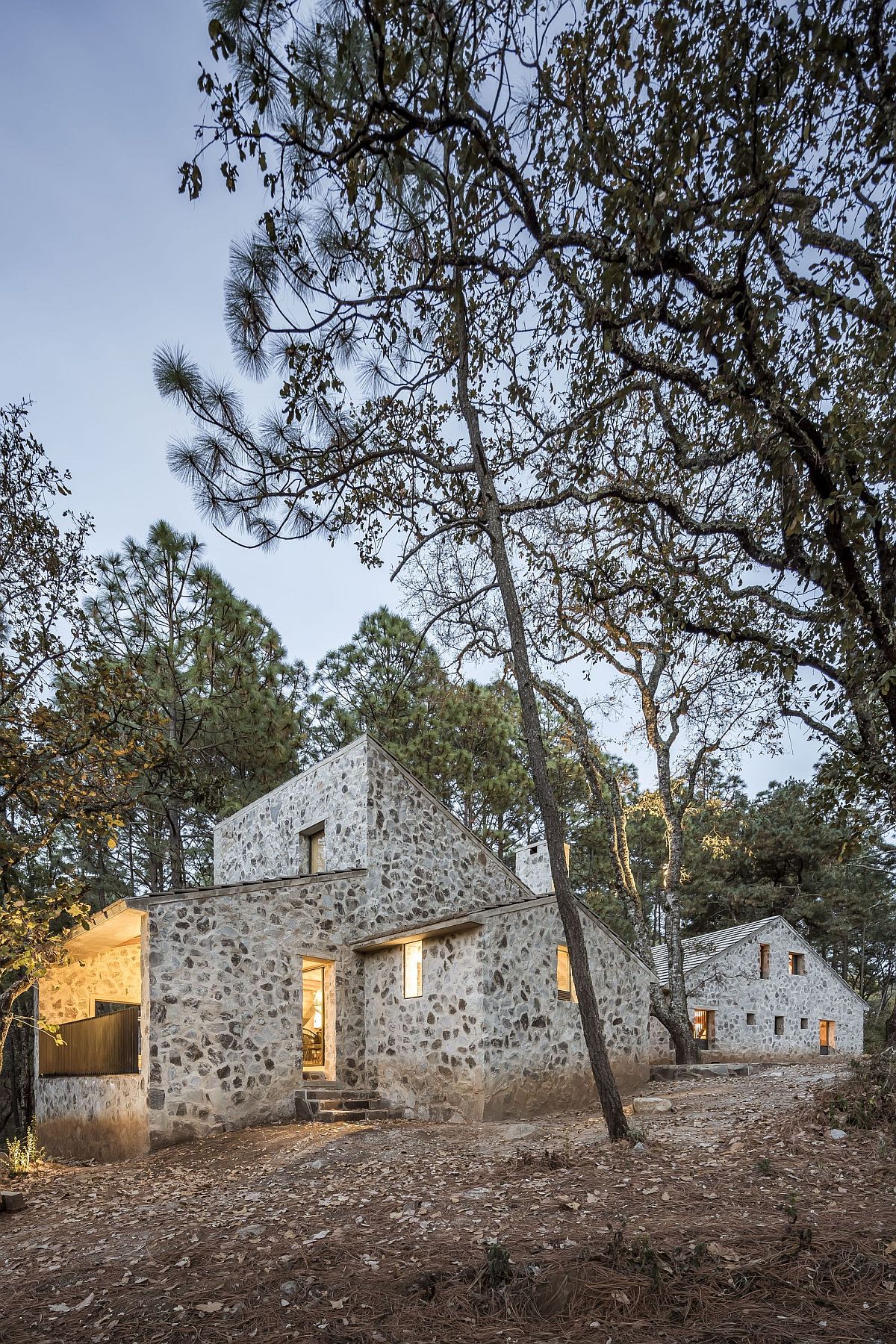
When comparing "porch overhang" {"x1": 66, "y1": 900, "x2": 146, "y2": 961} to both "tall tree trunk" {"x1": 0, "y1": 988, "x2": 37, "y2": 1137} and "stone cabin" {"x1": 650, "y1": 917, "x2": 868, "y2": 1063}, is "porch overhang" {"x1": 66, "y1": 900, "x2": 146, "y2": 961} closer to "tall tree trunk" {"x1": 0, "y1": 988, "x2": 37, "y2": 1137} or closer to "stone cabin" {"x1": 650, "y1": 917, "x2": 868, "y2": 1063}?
"tall tree trunk" {"x1": 0, "y1": 988, "x2": 37, "y2": 1137}

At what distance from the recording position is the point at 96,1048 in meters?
11.4

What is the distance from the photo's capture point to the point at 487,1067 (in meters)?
10.4

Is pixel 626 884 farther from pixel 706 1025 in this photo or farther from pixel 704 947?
pixel 706 1025

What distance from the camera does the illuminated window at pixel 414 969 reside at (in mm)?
11742

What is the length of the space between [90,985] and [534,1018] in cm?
838

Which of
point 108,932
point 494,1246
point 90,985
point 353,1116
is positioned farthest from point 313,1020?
point 494,1246

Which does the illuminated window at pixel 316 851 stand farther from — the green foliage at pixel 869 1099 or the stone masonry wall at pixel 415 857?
the green foliage at pixel 869 1099

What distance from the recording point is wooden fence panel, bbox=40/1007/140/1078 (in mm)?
10508

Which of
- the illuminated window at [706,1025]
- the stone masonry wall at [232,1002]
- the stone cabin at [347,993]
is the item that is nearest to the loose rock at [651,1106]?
the stone cabin at [347,993]

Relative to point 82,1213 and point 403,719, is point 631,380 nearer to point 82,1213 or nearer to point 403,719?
point 82,1213

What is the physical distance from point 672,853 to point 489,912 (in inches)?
228

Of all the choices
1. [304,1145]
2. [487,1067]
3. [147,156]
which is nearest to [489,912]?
[487,1067]

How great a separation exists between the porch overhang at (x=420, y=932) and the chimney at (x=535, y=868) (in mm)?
4514

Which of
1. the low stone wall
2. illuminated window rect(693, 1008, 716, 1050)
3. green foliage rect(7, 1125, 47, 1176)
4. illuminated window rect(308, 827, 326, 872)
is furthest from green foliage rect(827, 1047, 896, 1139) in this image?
illuminated window rect(693, 1008, 716, 1050)
